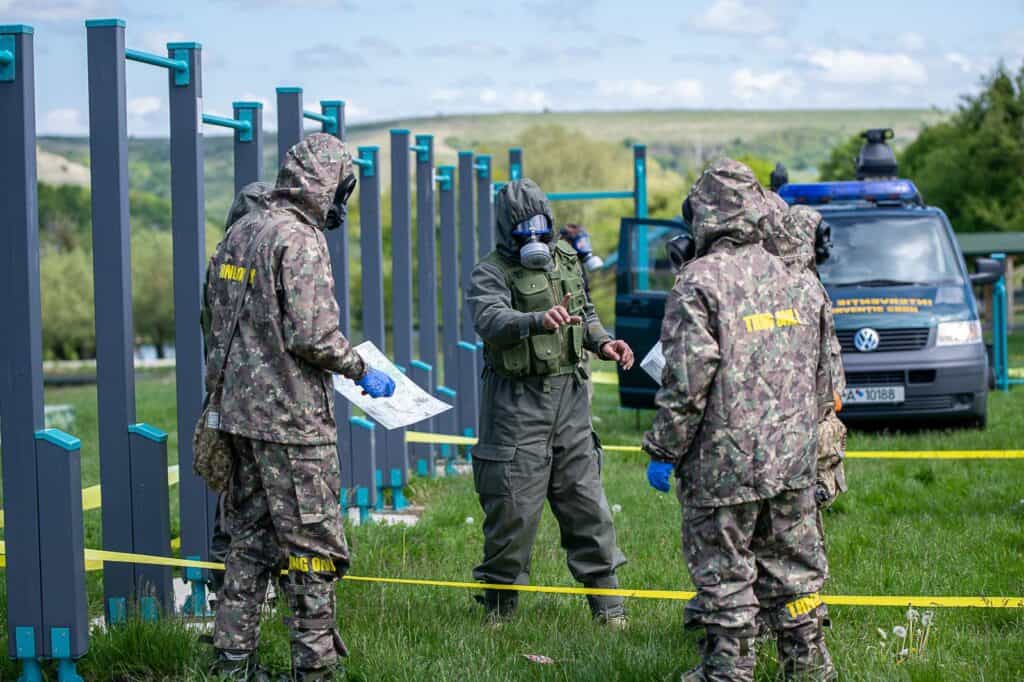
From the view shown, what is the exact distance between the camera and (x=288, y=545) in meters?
5.00

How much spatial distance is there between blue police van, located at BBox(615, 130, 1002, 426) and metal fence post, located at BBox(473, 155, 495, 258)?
1551 millimetres

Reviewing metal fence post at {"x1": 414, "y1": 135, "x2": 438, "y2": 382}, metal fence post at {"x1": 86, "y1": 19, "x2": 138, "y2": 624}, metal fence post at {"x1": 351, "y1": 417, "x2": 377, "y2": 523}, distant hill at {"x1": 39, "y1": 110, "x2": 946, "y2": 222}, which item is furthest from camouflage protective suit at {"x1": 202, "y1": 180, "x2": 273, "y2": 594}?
distant hill at {"x1": 39, "y1": 110, "x2": 946, "y2": 222}

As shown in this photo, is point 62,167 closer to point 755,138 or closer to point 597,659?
point 755,138

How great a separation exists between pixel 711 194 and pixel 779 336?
54cm

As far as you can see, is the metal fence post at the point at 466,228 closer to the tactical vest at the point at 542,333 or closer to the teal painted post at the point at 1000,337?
the teal painted post at the point at 1000,337

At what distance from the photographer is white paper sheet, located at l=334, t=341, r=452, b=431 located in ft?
18.5

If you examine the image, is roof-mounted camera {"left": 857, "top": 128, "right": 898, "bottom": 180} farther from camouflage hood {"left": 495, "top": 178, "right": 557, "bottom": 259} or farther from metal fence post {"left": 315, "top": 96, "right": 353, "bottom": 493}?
camouflage hood {"left": 495, "top": 178, "right": 557, "bottom": 259}

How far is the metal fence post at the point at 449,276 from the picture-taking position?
40.0ft

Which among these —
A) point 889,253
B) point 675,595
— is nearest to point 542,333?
point 675,595

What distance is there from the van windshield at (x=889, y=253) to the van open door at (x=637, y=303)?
1.55 meters

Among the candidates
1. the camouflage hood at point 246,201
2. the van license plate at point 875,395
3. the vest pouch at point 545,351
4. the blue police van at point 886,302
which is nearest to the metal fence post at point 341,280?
the camouflage hood at point 246,201

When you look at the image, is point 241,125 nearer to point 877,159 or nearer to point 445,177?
point 445,177

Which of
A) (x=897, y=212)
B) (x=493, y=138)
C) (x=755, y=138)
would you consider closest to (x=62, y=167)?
(x=493, y=138)

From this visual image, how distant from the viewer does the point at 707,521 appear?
4730mm
